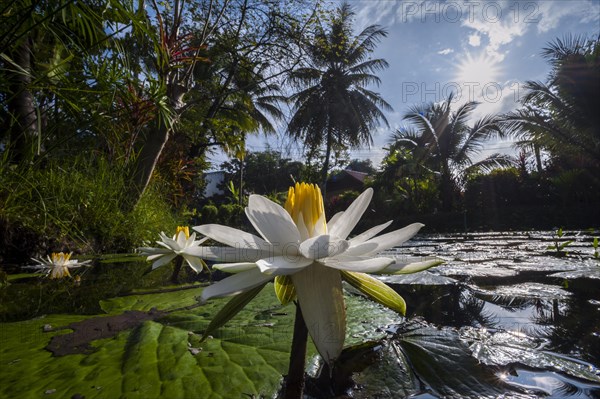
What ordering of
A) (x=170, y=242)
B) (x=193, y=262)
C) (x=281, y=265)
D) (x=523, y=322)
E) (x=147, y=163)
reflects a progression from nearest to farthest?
(x=281, y=265) < (x=523, y=322) < (x=170, y=242) < (x=193, y=262) < (x=147, y=163)

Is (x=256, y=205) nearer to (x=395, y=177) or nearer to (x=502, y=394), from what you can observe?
(x=502, y=394)

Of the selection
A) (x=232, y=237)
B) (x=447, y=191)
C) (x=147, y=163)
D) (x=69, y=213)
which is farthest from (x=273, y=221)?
(x=447, y=191)

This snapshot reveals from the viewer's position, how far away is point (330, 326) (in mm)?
406

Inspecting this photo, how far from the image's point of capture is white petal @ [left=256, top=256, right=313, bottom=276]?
0.37 metres

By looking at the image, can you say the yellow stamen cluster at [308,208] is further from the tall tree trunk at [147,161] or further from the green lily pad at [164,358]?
the tall tree trunk at [147,161]

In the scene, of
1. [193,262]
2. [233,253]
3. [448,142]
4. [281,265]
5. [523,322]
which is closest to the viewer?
[281,265]

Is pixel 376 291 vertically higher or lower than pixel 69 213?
lower

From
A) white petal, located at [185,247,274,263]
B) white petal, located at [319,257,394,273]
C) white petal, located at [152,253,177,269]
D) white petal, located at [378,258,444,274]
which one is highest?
white petal, located at [185,247,274,263]

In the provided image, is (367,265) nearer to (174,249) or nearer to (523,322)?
(523,322)

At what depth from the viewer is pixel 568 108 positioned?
29.0ft

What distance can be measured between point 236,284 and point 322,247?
0.44 ft

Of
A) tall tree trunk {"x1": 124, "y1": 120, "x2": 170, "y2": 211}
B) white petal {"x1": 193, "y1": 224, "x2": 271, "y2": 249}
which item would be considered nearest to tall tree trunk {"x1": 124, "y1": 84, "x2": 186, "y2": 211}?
tall tree trunk {"x1": 124, "y1": 120, "x2": 170, "y2": 211}

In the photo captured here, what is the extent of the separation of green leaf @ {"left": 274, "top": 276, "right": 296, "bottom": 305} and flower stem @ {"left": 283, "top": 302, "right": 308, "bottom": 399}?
Answer: 0.17ft

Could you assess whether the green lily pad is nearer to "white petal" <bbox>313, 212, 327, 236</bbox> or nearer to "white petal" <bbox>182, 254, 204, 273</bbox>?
"white petal" <bbox>313, 212, 327, 236</bbox>
